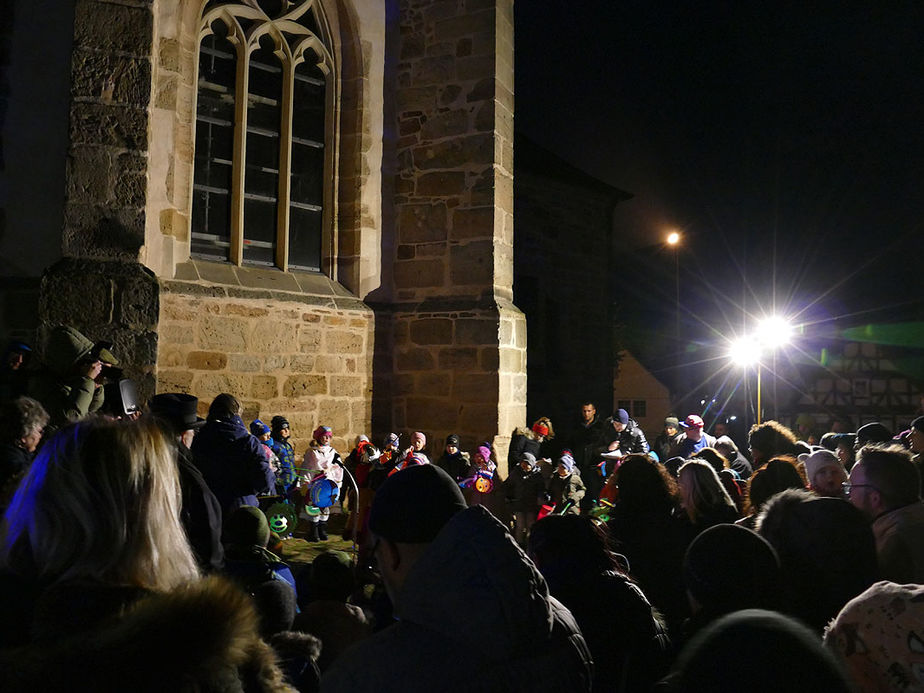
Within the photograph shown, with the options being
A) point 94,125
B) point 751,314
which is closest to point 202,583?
point 94,125

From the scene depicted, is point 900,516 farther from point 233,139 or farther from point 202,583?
point 233,139

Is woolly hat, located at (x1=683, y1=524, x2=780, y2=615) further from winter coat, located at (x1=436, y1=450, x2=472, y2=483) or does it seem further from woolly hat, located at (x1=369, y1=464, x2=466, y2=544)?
winter coat, located at (x1=436, y1=450, x2=472, y2=483)

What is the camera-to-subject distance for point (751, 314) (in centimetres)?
3628

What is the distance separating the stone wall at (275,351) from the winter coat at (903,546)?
6.68 metres

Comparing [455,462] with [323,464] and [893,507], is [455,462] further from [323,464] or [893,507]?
[893,507]

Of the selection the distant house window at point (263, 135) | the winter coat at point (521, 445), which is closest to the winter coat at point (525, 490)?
the winter coat at point (521, 445)

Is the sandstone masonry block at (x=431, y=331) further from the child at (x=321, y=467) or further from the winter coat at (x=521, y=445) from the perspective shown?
the child at (x=321, y=467)

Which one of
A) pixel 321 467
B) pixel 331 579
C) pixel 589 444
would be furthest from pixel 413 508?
pixel 589 444

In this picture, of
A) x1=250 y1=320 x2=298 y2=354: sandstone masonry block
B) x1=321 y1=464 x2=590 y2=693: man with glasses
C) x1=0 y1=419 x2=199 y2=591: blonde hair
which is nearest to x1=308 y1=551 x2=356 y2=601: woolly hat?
x1=0 y1=419 x2=199 y2=591: blonde hair

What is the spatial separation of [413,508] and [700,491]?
2217mm

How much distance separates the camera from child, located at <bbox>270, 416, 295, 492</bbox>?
777 cm

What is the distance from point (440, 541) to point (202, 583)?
1.42 feet

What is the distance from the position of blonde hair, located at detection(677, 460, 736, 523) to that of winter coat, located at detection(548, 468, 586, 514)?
3.69 m

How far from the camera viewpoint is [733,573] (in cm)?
198
